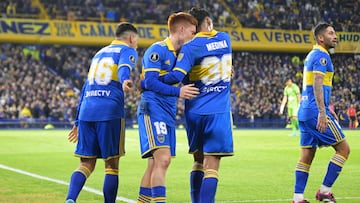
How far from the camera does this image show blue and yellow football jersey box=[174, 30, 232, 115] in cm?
830

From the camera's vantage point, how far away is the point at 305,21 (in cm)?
5144

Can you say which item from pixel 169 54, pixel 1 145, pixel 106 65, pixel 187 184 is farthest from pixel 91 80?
pixel 1 145

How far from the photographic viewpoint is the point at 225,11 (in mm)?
49812

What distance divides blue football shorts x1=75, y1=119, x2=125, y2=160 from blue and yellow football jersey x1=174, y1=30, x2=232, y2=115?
40.4 inches

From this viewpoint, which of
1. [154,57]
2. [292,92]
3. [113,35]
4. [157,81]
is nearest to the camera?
[157,81]

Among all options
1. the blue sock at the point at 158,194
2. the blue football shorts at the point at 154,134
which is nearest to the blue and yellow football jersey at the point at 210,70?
the blue football shorts at the point at 154,134

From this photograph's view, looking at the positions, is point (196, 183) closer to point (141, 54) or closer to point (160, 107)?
point (160, 107)

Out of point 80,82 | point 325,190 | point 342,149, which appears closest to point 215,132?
point 325,190

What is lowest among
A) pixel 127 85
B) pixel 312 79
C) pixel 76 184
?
pixel 76 184

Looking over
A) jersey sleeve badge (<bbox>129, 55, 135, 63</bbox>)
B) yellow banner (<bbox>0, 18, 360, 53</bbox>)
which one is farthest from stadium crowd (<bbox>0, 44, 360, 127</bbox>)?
jersey sleeve badge (<bbox>129, 55, 135, 63</bbox>)

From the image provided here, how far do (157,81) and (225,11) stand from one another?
139ft

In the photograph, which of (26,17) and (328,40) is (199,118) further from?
(26,17)

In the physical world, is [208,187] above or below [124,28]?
below

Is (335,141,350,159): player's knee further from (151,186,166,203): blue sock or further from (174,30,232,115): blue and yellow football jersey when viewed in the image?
(151,186,166,203): blue sock
